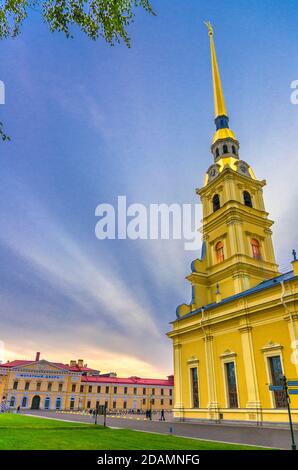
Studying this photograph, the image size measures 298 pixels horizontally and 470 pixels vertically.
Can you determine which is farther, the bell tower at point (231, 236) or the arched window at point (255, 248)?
the arched window at point (255, 248)

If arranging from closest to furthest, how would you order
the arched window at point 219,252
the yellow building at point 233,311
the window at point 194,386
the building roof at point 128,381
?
the yellow building at point 233,311, the window at point 194,386, the arched window at point 219,252, the building roof at point 128,381

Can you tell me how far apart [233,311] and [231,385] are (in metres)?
5.36

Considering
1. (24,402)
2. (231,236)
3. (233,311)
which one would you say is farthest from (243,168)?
(24,402)

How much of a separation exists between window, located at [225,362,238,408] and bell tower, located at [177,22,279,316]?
6.43 meters

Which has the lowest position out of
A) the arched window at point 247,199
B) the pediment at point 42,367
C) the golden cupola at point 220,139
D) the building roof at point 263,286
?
the pediment at point 42,367

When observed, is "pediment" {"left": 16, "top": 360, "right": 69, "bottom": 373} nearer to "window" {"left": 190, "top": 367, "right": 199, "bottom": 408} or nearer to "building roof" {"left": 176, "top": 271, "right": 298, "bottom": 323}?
"window" {"left": 190, "top": 367, "right": 199, "bottom": 408}

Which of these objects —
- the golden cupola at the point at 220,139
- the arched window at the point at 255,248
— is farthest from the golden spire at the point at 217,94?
the arched window at the point at 255,248

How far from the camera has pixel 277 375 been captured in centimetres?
2042

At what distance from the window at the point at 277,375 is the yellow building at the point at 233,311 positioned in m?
0.06

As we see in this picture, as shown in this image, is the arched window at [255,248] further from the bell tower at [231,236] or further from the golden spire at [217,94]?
the golden spire at [217,94]

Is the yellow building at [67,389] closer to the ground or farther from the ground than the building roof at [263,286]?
closer to the ground

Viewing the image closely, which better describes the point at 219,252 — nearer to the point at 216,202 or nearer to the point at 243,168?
the point at 216,202

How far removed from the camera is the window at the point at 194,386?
88.0 feet

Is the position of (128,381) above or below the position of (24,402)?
above
